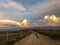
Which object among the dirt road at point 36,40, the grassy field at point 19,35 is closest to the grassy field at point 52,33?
the grassy field at point 19,35

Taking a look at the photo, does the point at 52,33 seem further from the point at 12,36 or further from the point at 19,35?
the point at 12,36

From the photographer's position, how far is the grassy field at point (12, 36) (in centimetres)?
513

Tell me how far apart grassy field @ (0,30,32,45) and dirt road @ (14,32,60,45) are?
13 cm

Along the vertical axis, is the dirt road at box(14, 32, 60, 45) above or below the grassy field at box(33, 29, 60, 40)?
below

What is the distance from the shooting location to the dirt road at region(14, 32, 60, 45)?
5.10 m

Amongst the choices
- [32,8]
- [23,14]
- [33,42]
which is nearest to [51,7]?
[32,8]

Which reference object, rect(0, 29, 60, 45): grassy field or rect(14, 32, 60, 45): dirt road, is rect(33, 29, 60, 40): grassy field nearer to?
rect(0, 29, 60, 45): grassy field

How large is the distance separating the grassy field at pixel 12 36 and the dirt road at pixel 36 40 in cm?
13

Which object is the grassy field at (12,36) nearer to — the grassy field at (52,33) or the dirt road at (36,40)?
the dirt road at (36,40)

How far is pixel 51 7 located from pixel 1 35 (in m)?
1.88

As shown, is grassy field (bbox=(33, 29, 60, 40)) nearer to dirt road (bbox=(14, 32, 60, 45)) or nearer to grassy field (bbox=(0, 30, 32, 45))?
dirt road (bbox=(14, 32, 60, 45))

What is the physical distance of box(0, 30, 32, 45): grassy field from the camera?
513 cm

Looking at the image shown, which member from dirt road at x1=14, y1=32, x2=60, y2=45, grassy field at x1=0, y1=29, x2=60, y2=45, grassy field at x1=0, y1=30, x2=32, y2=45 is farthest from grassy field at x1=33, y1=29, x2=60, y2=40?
grassy field at x1=0, y1=30, x2=32, y2=45

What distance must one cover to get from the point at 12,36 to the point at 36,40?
2.57 ft
